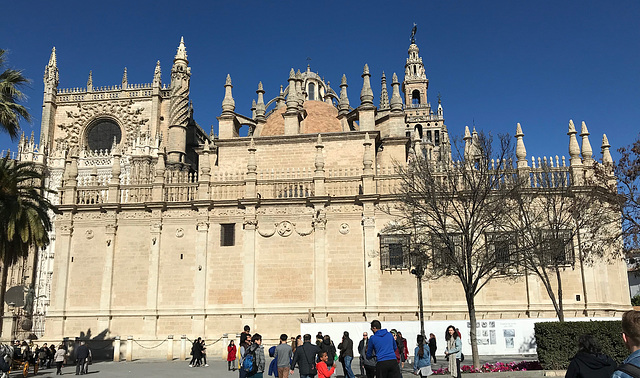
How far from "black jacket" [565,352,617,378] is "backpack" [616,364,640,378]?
181cm

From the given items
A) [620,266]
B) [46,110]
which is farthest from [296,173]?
[46,110]

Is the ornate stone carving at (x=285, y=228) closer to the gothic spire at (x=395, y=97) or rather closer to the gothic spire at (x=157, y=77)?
the gothic spire at (x=395, y=97)

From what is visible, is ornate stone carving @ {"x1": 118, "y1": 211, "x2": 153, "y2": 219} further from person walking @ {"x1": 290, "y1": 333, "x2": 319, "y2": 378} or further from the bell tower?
the bell tower

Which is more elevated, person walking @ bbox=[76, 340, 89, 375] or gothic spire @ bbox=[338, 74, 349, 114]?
gothic spire @ bbox=[338, 74, 349, 114]

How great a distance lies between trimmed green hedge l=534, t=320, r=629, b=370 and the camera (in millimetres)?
Result: 13977

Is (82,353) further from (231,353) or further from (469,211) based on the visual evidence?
(469,211)

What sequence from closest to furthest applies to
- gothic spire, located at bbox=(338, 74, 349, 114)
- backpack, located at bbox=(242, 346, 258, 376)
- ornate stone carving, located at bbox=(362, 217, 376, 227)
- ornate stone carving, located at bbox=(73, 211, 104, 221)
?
1. backpack, located at bbox=(242, 346, 258, 376)
2. ornate stone carving, located at bbox=(362, 217, 376, 227)
3. ornate stone carving, located at bbox=(73, 211, 104, 221)
4. gothic spire, located at bbox=(338, 74, 349, 114)

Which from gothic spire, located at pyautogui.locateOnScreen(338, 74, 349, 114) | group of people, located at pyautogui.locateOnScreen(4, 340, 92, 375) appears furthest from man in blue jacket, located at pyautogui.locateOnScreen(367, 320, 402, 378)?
gothic spire, located at pyautogui.locateOnScreen(338, 74, 349, 114)

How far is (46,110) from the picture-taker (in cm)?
4734

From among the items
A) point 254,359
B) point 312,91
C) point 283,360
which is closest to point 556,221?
point 283,360

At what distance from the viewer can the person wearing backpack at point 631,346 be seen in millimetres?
3607

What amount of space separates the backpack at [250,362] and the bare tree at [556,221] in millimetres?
11104

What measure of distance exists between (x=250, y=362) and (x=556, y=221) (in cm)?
1542

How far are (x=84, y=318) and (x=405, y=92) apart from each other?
2453 inches
